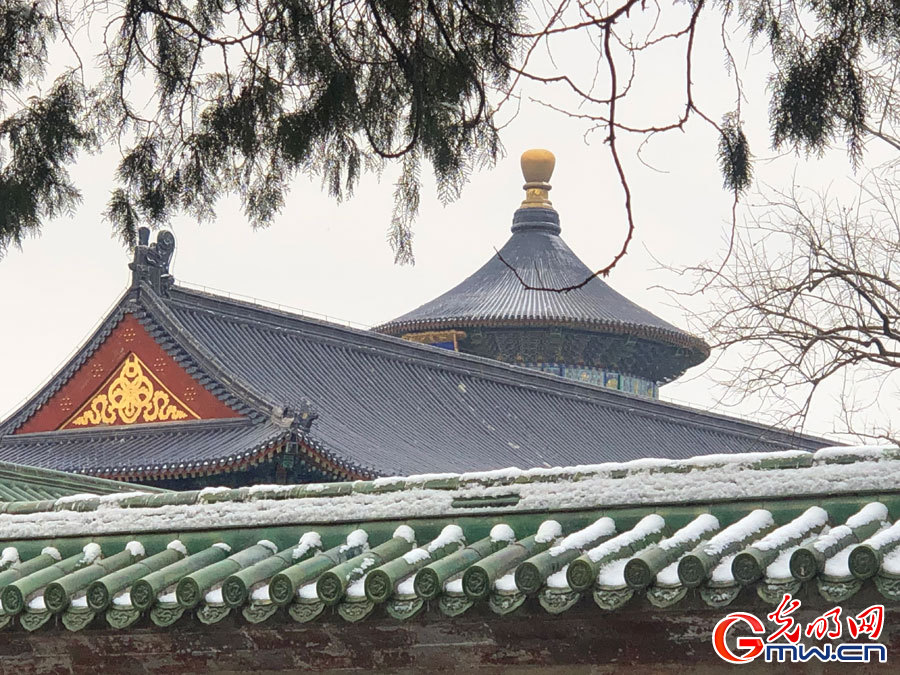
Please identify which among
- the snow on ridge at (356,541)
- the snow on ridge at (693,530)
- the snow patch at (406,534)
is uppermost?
the snow on ridge at (693,530)

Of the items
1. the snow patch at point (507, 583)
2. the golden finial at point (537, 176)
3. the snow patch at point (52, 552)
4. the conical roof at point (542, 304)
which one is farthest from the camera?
the golden finial at point (537, 176)

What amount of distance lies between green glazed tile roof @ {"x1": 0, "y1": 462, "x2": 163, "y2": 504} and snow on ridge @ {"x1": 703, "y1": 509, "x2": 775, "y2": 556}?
17.0 feet

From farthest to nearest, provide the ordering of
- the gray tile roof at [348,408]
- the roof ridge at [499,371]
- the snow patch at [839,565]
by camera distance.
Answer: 1. the roof ridge at [499,371]
2. the gray tile roof at [348,408]
3. the snow patch at [839,565]

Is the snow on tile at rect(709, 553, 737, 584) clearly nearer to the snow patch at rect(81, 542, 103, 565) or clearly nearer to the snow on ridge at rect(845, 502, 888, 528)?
the snow on ridge at rect(845, 502, 888, 528)

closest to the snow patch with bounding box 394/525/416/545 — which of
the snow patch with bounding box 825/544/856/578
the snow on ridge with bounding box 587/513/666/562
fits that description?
the snow on ridge with bounding box 587/513/666/562

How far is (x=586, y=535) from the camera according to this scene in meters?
5.68

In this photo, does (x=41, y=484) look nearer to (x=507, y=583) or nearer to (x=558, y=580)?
(x=507, y=583)

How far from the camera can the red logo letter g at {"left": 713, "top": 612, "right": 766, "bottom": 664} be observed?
16.7ft

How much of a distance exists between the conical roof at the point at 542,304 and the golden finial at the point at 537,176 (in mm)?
31

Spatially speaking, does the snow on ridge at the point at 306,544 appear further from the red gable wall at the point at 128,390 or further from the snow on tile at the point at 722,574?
the red gable wall at the point at 128,390

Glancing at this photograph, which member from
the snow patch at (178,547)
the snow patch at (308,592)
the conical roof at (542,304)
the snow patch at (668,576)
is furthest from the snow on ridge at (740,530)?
the conical roof at (542,304)

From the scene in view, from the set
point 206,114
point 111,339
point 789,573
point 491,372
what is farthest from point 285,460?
point 789,573

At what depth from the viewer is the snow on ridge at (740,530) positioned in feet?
17.2

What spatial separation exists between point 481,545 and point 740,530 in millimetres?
973
